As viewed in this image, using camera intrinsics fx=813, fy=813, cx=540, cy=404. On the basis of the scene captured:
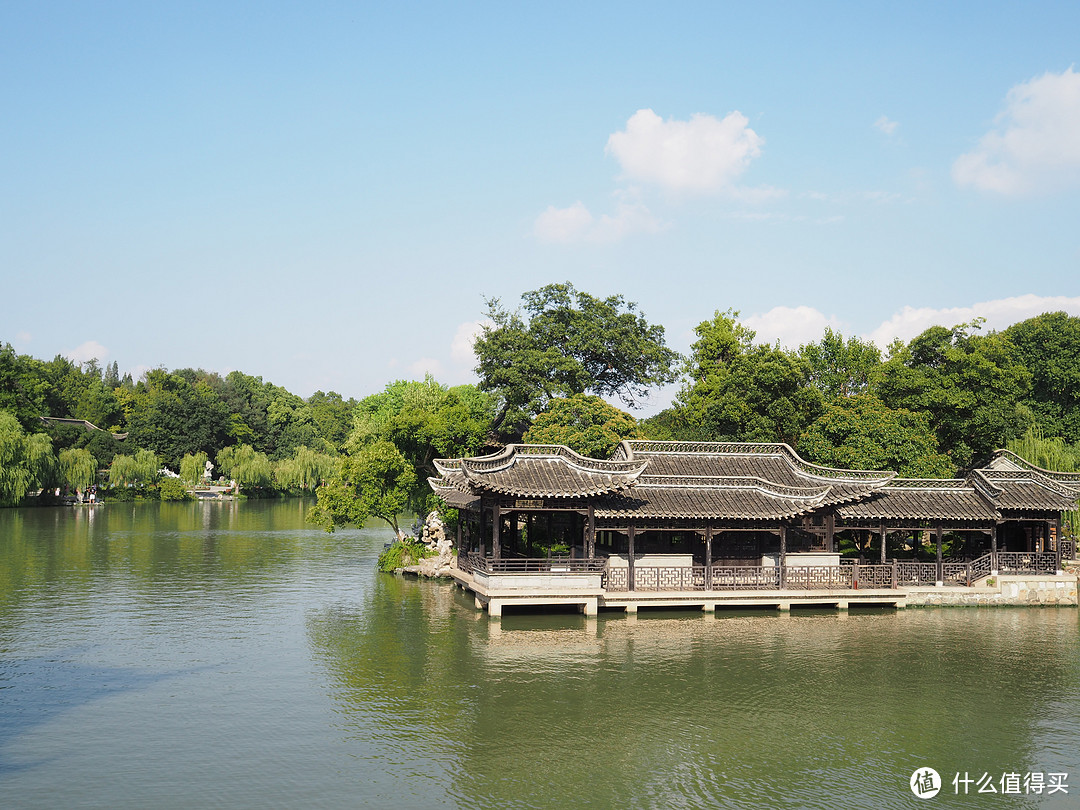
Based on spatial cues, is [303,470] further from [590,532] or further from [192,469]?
[590,532]

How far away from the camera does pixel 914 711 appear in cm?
1593

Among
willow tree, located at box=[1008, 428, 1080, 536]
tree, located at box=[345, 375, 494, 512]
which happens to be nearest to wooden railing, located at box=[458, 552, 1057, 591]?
tree, located at box=[345, 375, 494, 512]

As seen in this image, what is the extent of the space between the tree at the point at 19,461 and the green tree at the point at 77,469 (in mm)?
3064

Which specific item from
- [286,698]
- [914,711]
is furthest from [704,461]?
[286,698]

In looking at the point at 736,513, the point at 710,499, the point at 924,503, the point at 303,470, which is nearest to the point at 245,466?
the point at 303,470

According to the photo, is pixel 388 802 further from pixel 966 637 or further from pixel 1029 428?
pixel 1029 428

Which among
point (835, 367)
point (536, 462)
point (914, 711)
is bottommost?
point (914, 711)

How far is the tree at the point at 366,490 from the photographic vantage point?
32969 millimetres

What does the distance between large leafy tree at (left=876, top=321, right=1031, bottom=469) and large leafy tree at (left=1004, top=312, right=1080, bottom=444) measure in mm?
8459

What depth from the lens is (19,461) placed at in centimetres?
5672

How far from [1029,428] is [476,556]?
96.2 feet

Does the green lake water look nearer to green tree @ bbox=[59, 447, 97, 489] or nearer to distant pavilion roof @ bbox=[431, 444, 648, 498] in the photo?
distant pavilion roof @ bbox=[431, 444, 648, 498]

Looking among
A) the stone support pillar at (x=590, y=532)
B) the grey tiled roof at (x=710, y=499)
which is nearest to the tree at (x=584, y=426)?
the grey tiled roof at (x=710, y=499)

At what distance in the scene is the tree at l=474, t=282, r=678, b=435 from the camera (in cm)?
4503
